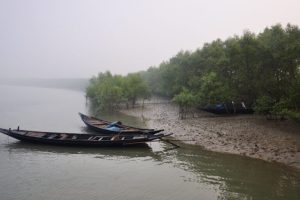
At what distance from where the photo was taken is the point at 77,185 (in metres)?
20.3

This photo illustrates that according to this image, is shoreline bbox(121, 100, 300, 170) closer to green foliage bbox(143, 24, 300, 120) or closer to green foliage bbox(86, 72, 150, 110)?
green foliage bbox(143, 24, 300, 120)

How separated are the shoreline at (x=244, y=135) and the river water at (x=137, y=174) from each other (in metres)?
1.62

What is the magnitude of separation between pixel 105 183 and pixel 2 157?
38.3 feet

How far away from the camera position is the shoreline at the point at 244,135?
2595 cm

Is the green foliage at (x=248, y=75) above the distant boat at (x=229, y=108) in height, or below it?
above

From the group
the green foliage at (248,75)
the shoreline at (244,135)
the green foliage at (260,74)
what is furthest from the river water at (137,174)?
the green foliage at (260,74)

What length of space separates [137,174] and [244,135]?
565 inches

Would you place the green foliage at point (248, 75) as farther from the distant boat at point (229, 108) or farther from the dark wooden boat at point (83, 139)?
the dark wooden boat at point (83, 139)

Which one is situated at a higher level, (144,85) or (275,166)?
(144,85)

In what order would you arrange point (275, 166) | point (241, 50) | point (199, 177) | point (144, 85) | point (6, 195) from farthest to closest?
point (144, 85) < point (241, 50) < point (275, 166) < point (199, 177) < point (6, 195)

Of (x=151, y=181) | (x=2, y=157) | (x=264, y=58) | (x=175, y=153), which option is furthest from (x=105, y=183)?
(x=264, y=58)

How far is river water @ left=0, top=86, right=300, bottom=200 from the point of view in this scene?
1886 centimetres

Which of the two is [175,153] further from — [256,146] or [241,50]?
[241,50]

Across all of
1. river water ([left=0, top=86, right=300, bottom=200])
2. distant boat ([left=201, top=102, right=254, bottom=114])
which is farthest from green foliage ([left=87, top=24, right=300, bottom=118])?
river water ([left=0, top=86, right=300, bottom=200])
